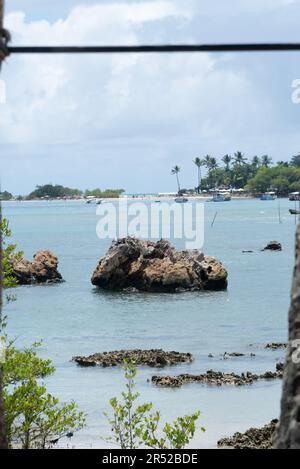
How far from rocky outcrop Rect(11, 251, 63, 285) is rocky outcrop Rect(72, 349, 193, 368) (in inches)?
1103

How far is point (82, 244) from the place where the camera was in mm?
128750

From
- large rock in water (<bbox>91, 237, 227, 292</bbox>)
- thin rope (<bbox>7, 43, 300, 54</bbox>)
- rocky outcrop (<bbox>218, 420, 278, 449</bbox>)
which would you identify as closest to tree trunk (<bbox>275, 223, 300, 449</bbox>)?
thin rope (<bbox>7, 43, 300, 54</bbox>)

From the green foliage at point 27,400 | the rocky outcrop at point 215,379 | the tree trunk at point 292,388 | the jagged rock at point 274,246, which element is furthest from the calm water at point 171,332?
the tree trunk at point 292,388

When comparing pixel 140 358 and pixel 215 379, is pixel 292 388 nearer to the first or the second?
pixel 215 379

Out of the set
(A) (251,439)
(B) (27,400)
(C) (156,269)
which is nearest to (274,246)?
(C) (156,269)

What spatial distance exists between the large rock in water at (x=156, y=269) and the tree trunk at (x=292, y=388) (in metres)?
50.6

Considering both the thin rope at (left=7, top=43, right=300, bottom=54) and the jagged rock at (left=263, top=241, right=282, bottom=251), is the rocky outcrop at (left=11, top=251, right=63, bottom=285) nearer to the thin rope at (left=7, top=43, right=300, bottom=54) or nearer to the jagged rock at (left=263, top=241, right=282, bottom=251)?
the jagged rock at (left=263, top=241, right=282, bottom=251)

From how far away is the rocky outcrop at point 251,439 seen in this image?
20822 millimetres

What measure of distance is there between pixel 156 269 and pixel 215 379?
1100 inches

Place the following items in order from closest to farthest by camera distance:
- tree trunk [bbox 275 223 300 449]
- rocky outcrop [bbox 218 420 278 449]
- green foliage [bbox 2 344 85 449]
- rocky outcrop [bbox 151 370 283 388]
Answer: tree trunk [bbox 275 223 300 449] → green foliage [bbox 2 344 85 449] → rocky outcrop [bbox 218 420 278 449] → rocky outcrop [bbox 151 370 283 388]

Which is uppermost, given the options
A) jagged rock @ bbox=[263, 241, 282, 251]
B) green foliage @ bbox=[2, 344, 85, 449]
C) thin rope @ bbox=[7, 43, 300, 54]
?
thin rope @ bbox=[7, 43, 300, 54]

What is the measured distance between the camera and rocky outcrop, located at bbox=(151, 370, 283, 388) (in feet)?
99.1

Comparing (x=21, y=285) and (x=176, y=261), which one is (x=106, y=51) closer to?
(x=176, y=261)
